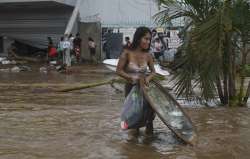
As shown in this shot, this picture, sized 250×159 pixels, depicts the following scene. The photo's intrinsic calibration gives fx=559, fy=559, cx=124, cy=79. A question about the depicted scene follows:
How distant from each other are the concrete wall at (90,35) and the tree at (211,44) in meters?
17.6

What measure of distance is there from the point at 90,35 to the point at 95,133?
21.1 m

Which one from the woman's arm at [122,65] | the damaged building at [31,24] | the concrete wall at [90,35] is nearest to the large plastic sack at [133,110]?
the woman's arm at [122,65]

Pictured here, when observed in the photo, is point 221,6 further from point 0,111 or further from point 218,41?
point 0,111

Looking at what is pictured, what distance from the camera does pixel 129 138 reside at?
757cm

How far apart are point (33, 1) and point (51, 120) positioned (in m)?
20.2

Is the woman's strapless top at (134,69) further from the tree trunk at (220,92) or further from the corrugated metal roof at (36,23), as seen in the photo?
the corrugated metal roof at (36,23)

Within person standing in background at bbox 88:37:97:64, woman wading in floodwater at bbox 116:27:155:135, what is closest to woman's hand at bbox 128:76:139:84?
woman wading in floodwater at bbox 116:27:155:135

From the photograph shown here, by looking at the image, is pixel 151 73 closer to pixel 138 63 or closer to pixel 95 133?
pixel 138 63

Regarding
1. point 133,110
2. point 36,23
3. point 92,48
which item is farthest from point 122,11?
point 133,110

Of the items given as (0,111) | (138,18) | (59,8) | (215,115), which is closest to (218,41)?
(215,115)

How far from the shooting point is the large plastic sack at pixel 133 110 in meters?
7.30

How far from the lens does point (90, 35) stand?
28828 mm

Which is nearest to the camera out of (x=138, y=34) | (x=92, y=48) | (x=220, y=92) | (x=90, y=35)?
(x=138, y=34)

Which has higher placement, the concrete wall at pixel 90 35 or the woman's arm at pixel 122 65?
the woman's arm at pixel 122 65
